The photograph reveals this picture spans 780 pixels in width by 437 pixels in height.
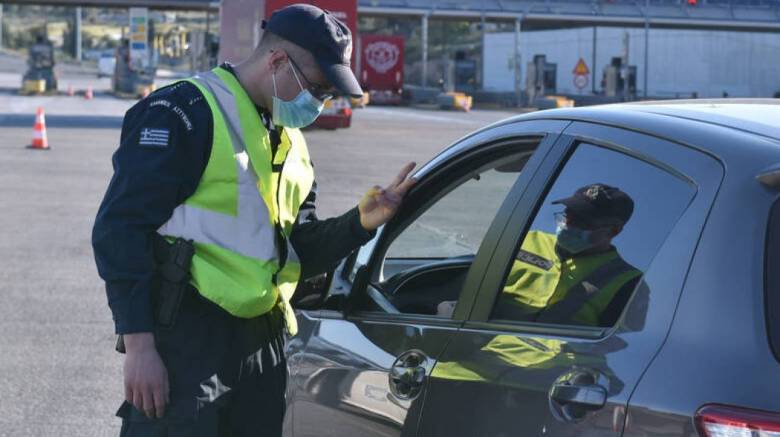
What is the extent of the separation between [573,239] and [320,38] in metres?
0.92

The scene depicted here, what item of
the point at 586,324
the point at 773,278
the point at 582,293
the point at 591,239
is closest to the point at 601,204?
the point at 591,239

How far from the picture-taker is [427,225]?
7090mm

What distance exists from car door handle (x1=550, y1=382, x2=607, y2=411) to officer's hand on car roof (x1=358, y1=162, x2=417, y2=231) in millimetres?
1179

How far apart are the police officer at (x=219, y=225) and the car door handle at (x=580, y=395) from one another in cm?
104

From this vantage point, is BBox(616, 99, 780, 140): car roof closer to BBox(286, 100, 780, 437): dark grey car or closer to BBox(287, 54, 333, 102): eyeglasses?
BBox(286, 100, 780, 437): dark grey car

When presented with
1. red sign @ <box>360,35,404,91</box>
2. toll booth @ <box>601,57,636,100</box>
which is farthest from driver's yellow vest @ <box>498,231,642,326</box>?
red sign @ <box>360,35,404,91</box>

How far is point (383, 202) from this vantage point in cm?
398

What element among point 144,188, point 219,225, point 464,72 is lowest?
point 464,72

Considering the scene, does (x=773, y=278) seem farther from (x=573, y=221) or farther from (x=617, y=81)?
(x=617, y=81)

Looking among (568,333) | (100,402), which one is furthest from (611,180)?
(100,402)

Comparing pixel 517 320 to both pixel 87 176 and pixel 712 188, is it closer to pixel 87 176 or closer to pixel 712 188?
pixel 712 188

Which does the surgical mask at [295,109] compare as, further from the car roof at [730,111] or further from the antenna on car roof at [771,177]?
the antenna on car roof at [771,177]

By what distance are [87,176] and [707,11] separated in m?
63.0

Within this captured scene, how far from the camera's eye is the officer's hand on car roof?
3.98 m
